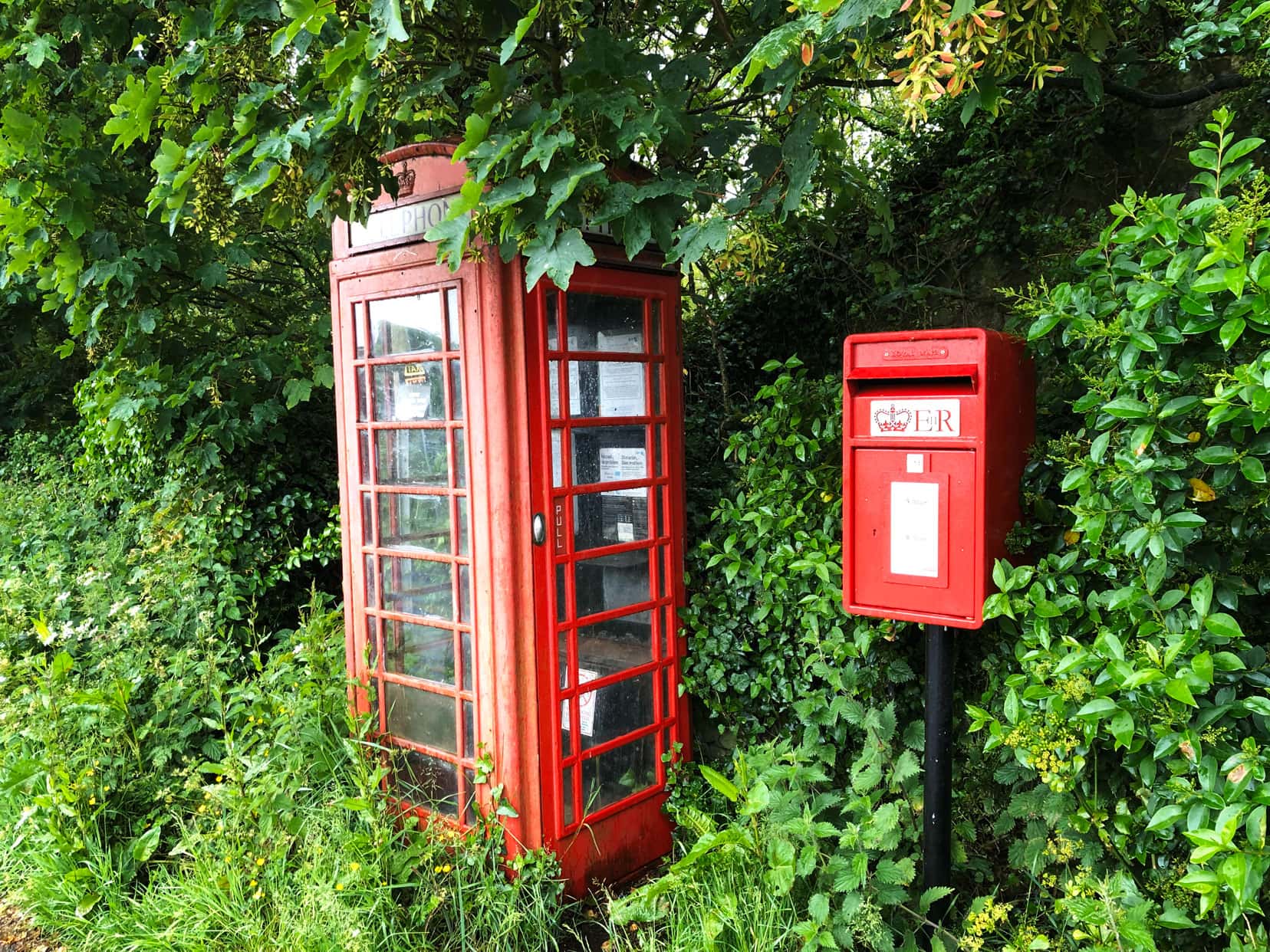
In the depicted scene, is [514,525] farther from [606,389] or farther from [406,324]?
[406,324]

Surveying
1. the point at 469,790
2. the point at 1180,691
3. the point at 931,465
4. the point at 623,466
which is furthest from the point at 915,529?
the point at 469,790

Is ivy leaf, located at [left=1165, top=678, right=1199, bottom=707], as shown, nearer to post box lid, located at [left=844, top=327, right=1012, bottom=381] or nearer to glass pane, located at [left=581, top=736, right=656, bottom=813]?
post box lid, located at [left=844, top=327, right=1012, bottom=381]

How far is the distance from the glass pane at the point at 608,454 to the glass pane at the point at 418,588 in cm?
67

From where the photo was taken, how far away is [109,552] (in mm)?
5156

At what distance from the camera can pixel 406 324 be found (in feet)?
10.7

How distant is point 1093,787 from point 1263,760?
491mm

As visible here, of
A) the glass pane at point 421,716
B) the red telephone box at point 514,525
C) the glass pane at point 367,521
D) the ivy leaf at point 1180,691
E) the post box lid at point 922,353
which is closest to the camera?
the ivy leaf at point 1180,691

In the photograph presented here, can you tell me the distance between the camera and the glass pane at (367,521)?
11.4 feet

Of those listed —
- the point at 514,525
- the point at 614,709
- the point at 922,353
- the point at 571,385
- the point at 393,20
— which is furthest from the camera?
the point at 614,709

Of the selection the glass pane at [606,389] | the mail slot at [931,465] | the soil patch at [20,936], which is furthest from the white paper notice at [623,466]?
the soil patch at [20,936]

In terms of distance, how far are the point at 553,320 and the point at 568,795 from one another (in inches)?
72.8

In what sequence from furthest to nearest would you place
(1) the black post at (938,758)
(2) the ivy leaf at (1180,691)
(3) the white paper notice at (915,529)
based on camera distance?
1. (1) the black post at (938,758)
2. (3) the white paper notice at (915,529)
3. (2) the ivy leaf at (1180,691)

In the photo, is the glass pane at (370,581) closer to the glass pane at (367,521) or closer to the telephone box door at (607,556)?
the glass pane at (367,521)

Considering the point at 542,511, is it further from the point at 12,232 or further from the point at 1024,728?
the point at 12,232
